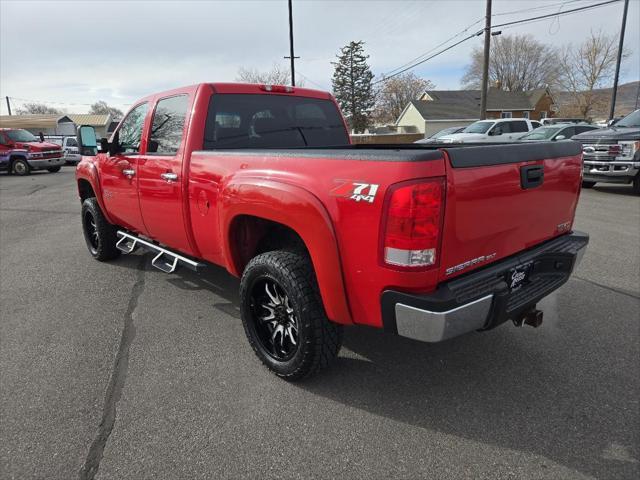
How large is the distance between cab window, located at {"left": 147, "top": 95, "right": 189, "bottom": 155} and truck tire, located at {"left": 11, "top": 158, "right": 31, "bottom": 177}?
1939 cm

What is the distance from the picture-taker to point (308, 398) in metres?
2.75

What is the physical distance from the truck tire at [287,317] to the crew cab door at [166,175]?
1033 mm

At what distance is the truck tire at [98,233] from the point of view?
5.41 meters

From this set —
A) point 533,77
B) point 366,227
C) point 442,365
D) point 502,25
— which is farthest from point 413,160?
point 533,77

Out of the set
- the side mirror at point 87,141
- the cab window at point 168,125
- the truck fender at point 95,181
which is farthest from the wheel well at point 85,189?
the cab window at point 168,125

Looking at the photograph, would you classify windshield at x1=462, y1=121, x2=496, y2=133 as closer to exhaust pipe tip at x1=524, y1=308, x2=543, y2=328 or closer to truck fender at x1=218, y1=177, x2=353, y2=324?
exhaust pipe tip at x1=524, y1=308, x2=543, y2=328

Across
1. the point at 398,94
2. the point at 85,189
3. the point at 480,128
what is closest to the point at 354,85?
the point at 398,94

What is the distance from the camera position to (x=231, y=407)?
105 inches

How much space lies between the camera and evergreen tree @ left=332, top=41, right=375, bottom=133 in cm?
6116

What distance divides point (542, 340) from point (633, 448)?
1.17 meters

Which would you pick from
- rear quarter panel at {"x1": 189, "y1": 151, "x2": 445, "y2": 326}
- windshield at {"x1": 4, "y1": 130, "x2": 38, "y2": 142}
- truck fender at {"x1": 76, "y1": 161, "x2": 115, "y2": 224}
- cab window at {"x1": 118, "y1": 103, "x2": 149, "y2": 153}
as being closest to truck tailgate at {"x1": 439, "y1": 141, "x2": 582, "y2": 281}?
rear quarter panel at {"x1": 189, "y1": 151, "x2": 445, "y2": 326}

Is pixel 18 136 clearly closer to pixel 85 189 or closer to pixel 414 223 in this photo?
pixel 85 189

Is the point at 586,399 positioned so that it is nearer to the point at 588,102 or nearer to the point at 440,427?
the point at 440,427

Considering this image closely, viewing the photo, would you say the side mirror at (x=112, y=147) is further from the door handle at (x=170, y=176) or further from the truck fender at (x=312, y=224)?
the truck fender at (x=312, y=224)
